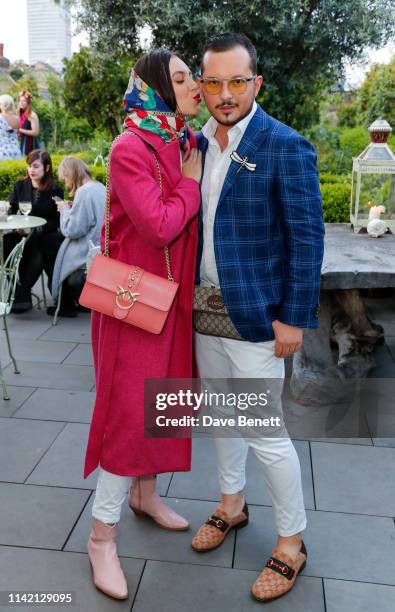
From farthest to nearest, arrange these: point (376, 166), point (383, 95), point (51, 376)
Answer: point (383, 95) < point (51, 376) < point (376, 166)

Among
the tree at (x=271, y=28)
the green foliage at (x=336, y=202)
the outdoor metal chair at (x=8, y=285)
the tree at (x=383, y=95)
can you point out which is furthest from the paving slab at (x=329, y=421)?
the tree at (x=383, y=95)

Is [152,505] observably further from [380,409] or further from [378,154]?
[378,154]

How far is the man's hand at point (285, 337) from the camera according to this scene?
2006mm

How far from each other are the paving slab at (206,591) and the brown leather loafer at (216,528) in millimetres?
95

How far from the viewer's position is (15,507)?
2613 mm

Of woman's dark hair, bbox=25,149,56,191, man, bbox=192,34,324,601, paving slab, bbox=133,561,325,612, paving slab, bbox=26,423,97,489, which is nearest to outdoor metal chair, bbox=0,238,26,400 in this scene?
paving slab, bbox=26,423,97,489

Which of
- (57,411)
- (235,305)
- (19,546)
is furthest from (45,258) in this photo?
(235,305)

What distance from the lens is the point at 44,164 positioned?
5.38 metres

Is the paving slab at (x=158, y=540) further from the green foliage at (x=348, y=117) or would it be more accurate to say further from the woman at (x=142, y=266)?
Answer: the green foliage at (x=348, y=117)

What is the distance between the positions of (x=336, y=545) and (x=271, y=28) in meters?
5.48

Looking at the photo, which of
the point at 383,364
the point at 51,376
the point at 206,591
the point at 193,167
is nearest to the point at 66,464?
the point at 206,591

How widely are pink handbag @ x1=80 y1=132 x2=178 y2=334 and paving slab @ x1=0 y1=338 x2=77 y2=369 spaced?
2425 mm

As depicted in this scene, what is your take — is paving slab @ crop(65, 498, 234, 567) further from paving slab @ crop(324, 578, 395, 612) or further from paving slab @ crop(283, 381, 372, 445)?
paving slab @ crop(283, 381, 372, 445)

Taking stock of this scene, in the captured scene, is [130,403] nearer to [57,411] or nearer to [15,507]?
[15,507]
